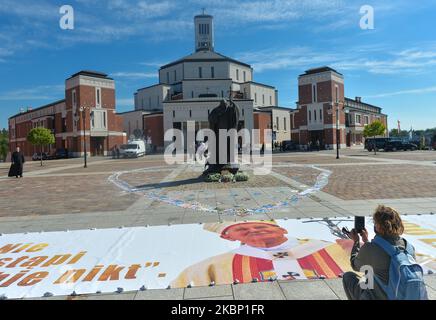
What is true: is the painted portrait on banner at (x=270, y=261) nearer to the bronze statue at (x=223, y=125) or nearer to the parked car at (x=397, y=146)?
the bronze statue at (x=223, y=125)

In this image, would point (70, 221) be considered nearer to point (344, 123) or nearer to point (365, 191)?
point (365, 191)

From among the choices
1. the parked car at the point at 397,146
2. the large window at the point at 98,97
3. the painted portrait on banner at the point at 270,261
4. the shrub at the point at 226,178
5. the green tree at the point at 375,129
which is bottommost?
the painted portrait on banner at the point at 270,261

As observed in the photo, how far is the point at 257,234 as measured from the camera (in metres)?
6.57

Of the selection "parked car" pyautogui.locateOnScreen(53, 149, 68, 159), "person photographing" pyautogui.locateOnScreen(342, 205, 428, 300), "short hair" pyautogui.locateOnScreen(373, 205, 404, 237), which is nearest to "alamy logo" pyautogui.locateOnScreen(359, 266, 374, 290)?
"person photographing" pyautogui.locateOnScreen(342, 205, 428, 300)

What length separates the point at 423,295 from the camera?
2564 mm

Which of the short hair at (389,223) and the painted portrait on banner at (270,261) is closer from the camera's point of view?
the short hair at (389,223)

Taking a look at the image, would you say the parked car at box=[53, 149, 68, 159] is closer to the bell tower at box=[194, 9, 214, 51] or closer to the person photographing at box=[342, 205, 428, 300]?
the bell tower at box=[194, 9, 214, 51]

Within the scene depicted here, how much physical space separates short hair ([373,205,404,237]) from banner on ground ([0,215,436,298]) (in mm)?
1929

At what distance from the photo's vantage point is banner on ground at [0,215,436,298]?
4.55 metres

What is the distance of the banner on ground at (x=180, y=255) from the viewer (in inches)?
179

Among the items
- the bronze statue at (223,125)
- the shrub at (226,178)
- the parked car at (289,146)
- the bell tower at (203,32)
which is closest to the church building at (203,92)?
the bell tower at (203,32)

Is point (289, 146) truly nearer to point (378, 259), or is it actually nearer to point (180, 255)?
point (180, 255)

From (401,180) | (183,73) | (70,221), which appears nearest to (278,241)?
(70,221)

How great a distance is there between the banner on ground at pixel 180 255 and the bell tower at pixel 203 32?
76.9 metres
